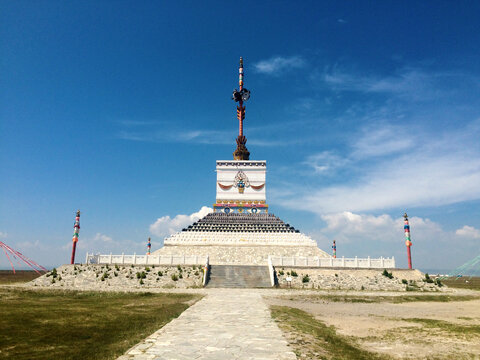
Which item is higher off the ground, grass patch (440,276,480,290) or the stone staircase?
the stone staircase

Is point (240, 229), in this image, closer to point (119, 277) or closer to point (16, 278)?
point (119, 277)

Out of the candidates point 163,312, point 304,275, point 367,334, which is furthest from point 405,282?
point 163,312

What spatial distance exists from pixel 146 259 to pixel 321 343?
26224 mm

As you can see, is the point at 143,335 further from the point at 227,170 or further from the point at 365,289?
the point at 227,170

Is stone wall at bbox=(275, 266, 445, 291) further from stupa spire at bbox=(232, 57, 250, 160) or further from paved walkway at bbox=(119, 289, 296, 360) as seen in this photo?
stupa spire at bbox=(232, 57, 250, 160)

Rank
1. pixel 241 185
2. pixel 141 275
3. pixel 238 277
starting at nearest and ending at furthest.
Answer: pixel 141 275
pixel 238 277
pixel 241 185

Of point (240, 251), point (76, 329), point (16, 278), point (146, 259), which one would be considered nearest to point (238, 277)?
point (146, 259)

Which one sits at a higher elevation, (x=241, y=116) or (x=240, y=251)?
(x=241, y=116)

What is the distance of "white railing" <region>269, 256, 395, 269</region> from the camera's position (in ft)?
105

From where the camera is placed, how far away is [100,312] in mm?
13078

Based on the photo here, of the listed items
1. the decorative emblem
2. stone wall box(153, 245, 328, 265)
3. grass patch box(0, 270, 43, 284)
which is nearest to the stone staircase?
stone wall box(153, 245, 328, 265)

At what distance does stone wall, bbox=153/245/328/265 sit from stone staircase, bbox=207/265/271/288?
807 centimetres

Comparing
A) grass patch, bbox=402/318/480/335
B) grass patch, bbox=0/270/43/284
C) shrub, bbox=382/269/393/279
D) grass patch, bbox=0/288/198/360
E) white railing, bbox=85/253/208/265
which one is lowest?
grass patch, bbox=0/270/43/284

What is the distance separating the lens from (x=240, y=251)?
139ft
